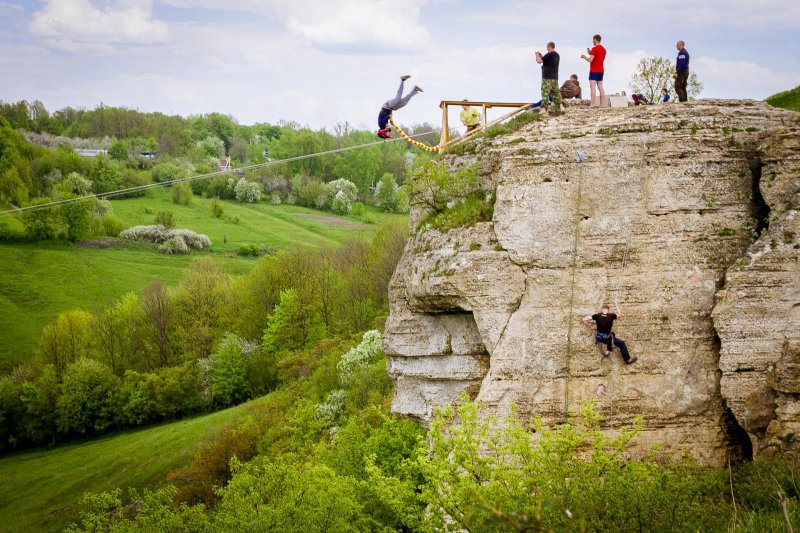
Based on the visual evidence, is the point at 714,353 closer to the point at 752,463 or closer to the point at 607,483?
the point at 752,463

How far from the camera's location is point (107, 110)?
17225 cm

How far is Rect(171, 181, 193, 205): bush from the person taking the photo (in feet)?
366

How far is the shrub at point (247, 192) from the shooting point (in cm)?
11753

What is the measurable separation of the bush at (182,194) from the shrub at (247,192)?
7.57 m

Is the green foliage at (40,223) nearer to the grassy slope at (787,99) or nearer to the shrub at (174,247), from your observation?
the shrub at (174,247)

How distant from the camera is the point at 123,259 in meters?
95.3

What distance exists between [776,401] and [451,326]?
9.00m

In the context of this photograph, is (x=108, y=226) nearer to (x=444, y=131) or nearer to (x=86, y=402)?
(x=86, y=402)

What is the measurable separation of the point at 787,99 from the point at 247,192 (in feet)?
301

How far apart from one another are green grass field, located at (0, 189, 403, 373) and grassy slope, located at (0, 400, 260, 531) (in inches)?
704

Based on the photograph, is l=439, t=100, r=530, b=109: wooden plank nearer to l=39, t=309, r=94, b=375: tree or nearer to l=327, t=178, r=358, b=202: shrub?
l=39, t=309, r=94, b=375: tree

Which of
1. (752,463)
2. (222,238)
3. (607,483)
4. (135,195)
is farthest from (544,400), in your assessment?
(135,195)

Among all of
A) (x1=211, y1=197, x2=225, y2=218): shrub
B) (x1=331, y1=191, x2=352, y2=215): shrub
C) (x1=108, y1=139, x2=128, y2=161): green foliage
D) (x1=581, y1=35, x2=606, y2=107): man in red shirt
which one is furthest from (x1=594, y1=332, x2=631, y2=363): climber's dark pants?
(x1=108, y1=139, x2=128, y2=161): green foliage

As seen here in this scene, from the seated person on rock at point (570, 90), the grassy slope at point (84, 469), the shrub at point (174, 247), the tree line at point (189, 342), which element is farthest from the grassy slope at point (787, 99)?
the shrub at point (174, 247)
